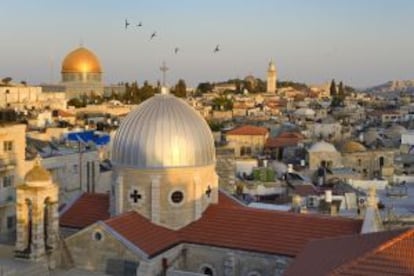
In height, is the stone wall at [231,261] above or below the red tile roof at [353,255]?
below

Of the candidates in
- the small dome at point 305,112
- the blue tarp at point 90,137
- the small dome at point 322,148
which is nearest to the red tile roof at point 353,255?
the blue tarp at point 90,137

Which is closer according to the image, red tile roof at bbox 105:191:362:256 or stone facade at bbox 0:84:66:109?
red tile roof at bbox 105:191:362:256

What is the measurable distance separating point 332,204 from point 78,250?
1183 centimetres

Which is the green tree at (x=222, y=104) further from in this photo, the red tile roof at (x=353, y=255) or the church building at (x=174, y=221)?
the red tile roof at (x=353, y=255)

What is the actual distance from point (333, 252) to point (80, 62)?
102 m

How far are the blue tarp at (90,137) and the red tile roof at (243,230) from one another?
86.0ft

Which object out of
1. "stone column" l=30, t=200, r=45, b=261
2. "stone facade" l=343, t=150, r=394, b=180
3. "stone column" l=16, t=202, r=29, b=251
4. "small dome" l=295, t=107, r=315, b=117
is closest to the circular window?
"stone column" l=30, t=200, r=45, b=261

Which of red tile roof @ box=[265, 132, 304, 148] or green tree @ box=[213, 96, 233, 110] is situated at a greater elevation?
green tree @ box=[213, 96, 233, 110]

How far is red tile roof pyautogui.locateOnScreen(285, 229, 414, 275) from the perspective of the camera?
13742mm

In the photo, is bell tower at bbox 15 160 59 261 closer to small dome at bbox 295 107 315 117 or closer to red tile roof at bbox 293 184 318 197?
red tile roof at bbox 293 184 318 197

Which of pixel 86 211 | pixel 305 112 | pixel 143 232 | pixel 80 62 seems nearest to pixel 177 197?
pixel 143 232

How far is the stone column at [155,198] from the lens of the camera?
22.2 meters

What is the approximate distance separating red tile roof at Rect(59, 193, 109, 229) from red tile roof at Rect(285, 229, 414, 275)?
9.26 metres

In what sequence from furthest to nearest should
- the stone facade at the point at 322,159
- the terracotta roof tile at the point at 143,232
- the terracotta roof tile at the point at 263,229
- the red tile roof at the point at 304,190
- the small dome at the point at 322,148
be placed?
the small dome at the point at 322,148
the stone facade at the point at 322,159
the red tile roof at the point at 304,190
the terracotta roof tile at the point at 143,232
the terracotta roof tile at the point at 263,229
